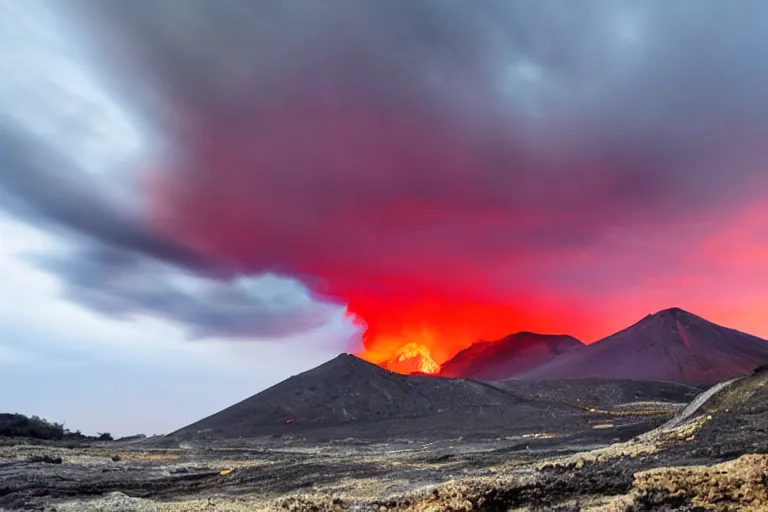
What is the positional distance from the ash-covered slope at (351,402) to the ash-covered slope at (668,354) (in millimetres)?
60156

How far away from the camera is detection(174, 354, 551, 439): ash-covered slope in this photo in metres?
71.3

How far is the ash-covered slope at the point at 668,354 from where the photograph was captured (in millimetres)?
136750

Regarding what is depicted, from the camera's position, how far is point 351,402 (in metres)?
79.8

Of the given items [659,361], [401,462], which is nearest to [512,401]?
[401,462]

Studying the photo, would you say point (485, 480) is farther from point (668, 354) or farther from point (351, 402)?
point (668, 354)

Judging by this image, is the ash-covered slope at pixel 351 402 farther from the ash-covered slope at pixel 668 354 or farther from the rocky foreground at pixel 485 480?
the ash-covered slope at pixel 668 354

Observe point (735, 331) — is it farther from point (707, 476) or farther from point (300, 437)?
point (707, 476)

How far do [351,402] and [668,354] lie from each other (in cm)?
10314

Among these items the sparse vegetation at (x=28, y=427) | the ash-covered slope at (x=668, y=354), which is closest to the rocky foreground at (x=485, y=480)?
the sparse vegetation at (x=28, y=427)

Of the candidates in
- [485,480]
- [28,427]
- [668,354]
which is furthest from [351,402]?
[668,354]

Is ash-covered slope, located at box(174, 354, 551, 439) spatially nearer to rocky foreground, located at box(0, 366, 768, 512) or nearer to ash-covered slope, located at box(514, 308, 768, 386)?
rocky foreground, located at box(0, 366, 768, 512)

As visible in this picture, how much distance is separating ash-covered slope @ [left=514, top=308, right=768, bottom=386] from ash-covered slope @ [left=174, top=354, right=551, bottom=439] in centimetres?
6016

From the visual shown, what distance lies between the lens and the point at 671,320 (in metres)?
161

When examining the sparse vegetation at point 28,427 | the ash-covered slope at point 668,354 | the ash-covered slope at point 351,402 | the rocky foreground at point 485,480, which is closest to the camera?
the rocky foreground at point 485,480
